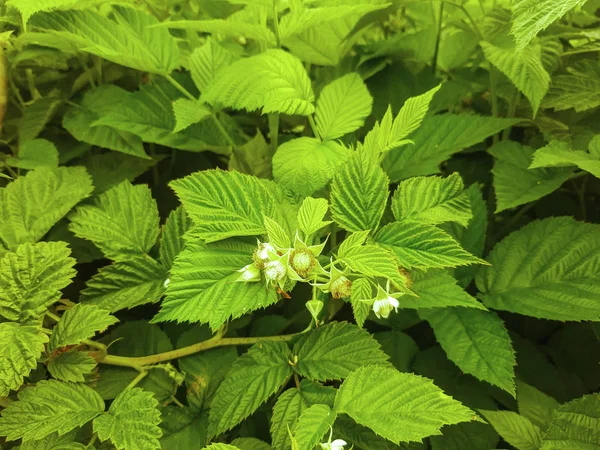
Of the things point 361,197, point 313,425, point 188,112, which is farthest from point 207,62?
point 313,425

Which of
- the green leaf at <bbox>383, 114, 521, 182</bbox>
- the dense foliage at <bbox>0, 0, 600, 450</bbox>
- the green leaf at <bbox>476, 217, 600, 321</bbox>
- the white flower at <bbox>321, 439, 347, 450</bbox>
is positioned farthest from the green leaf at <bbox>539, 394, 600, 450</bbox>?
the green leaf at <bbox>383, 114, 521, 182</bbox>

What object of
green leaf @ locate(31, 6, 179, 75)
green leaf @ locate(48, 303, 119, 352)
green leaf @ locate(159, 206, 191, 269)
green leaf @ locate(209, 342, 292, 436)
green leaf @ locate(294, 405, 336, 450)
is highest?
green leaf @ locate(31, 6, 179, 75)

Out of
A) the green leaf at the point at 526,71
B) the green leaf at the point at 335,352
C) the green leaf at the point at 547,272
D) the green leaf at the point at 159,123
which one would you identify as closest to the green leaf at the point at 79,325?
the green leaf at the point at 335,352

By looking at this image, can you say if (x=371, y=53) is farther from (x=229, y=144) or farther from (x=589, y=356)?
(x=589, y=356)

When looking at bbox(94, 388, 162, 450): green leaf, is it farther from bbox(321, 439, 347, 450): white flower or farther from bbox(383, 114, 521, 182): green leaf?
bbox(383, 114, 521, 182): green leaf

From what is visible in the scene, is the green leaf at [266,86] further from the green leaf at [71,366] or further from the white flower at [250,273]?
the green leaf at [71,366]
